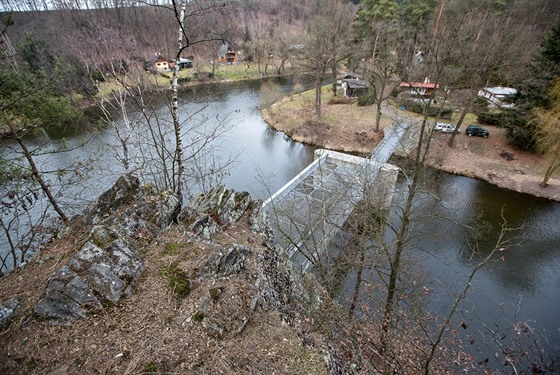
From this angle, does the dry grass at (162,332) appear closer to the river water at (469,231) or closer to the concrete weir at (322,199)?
the concrete weir at (322,199)

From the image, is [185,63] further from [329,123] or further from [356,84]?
[356,84]

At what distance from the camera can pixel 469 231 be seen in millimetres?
14305

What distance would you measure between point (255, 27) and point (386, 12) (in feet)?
87.0

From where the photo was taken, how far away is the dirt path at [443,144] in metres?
18.1

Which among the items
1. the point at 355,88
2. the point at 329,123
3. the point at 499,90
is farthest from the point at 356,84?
the point at 499,90

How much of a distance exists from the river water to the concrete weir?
1815 mm

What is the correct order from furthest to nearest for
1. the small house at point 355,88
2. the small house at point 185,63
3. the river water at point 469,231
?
the small house at point 355,88 → the small house at point 185,63 → the river water at point 469,231

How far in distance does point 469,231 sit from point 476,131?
38.4ft

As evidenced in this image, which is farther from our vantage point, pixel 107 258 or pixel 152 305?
pixel 107 258

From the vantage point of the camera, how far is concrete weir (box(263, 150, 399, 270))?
10.2 meters

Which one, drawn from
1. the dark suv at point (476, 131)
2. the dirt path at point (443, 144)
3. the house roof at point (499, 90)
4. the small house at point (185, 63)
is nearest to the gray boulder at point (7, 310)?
the small house at point (185, 63)

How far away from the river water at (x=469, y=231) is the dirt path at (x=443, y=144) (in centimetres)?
92

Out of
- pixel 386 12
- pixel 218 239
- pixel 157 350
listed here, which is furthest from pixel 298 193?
pixel 386 12

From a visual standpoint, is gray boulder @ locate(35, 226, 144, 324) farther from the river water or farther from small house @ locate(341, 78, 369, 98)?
small house @ locate(341, 78, 369, 98)
